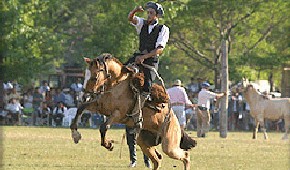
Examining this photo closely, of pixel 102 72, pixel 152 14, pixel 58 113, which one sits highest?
pixel 152 14

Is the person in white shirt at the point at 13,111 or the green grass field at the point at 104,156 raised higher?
the person in white shirt at the point at 13,111

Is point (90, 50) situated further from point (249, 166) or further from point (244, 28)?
point (249, 166)

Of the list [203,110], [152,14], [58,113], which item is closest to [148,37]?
[152,14]

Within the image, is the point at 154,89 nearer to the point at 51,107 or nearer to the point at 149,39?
the point at 149,39

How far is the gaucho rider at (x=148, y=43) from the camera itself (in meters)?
14.9

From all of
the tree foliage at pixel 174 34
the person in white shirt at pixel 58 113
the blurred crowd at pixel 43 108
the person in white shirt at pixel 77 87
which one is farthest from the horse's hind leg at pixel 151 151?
the person in white shirt at pixel 77 87

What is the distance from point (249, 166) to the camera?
1880 cm

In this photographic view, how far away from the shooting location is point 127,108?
579 inches

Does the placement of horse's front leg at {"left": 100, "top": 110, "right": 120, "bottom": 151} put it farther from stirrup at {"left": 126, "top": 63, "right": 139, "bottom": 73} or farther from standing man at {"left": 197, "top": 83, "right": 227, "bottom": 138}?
standing man at {"left": 197, "top": 83, "right": 227, "bottom": 138}

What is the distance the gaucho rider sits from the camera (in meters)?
14.9

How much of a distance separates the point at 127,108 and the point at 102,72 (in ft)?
2.41

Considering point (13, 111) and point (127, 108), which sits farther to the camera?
point (13, 111)

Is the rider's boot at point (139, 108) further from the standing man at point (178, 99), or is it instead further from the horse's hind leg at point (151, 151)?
the standing man at point (178, 99)

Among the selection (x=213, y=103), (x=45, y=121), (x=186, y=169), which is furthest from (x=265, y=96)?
(x=186, y=169)
